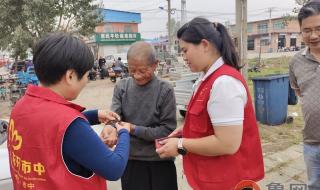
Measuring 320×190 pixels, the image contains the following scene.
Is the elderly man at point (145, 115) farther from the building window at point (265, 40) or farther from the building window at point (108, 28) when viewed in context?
the building window at point (265, 40)

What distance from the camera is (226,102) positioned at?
1587mm

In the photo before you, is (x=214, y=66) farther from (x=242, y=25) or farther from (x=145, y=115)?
(x=242, y=25)

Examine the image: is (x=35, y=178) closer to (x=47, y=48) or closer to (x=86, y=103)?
(x=47, y=48)

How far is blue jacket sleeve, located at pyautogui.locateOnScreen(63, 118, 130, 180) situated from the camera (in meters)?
1.33

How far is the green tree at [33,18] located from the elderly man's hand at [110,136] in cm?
1245

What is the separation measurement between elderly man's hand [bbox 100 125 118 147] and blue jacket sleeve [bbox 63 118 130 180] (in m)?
0.30

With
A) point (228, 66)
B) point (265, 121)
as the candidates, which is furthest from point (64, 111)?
point (265, 121)

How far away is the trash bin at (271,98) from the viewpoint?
6.44 metres

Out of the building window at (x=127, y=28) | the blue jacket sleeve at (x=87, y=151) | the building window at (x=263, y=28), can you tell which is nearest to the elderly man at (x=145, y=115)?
Answer: the blue jacket sleeve at (x=87, y=151)

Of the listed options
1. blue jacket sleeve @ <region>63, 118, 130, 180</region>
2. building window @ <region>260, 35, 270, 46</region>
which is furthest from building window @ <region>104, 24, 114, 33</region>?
blue jacket sleeve @ <region>63, 118, 130, 180</region>

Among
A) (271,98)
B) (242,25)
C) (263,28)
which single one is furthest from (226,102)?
(263,28)

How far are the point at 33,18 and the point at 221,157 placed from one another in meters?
14.1

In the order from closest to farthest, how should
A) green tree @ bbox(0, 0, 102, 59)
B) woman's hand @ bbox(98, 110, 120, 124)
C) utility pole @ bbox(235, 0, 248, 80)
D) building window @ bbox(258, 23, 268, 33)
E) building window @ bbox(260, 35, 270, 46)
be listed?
woman's hand @ bbox(98, 110, 120, 124) < utility pole @ bbox(235, 0, 248, 80) < green tree @ bbox(0, 0, 102, 59) < building window @ bbox(260, 35, 270, 46) < building window @ bbox(258, 23, 268, 33)

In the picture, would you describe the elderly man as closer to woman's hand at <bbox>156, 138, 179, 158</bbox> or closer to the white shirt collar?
woman's hand at <bbox>156, 138, 179, 158</bbox>
